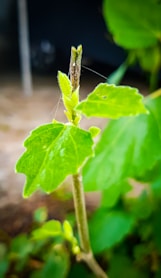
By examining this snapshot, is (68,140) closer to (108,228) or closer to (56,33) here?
(108,228)

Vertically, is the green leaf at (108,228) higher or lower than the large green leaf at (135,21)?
lower

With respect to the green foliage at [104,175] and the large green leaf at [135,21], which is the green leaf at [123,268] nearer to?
the green foliage at [104,175]

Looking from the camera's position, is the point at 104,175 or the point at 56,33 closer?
the point at 104,175

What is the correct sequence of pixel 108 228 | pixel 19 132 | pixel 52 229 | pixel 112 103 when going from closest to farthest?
1. pixel 112 103
2. pixel 52 229
3. pixel 108 228
4. pixel 19 132

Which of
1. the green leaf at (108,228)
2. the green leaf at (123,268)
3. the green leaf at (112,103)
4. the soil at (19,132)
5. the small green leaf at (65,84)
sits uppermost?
the soil at (19,132)

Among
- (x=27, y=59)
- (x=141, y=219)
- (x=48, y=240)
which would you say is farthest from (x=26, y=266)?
(x=27, y=59)

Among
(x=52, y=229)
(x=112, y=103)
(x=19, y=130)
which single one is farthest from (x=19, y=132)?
(x=112, y=103)

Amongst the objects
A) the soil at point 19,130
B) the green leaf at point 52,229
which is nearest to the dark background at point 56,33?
the soil at point 19,130

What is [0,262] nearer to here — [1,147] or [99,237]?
[99,237]
